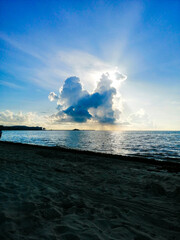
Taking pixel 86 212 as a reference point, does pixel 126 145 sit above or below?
below

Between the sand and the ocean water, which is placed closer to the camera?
the sand

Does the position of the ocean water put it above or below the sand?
below

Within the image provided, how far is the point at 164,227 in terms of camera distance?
3.73 meters

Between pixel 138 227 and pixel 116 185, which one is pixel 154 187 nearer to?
pixel 116 185

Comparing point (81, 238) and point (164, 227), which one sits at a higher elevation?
point (81, 238)

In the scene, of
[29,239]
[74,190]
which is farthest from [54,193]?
[29,239]

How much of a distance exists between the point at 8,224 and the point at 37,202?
1332mm

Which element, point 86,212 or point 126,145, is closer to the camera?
point 86,212

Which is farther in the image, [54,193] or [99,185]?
[99,185]

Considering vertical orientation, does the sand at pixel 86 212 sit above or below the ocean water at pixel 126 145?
above

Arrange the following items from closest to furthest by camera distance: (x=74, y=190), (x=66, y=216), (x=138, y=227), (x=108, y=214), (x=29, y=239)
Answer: (x=29, y=239)
(x=138, y=227)
(x=66, y=216)
(x=108, y=214)
(x=74, y=190)

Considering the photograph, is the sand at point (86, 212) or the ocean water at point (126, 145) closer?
the sand at point (86, 212)

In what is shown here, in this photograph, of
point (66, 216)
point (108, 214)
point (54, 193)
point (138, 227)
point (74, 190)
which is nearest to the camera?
point (138, 227)

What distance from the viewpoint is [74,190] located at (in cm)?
600
